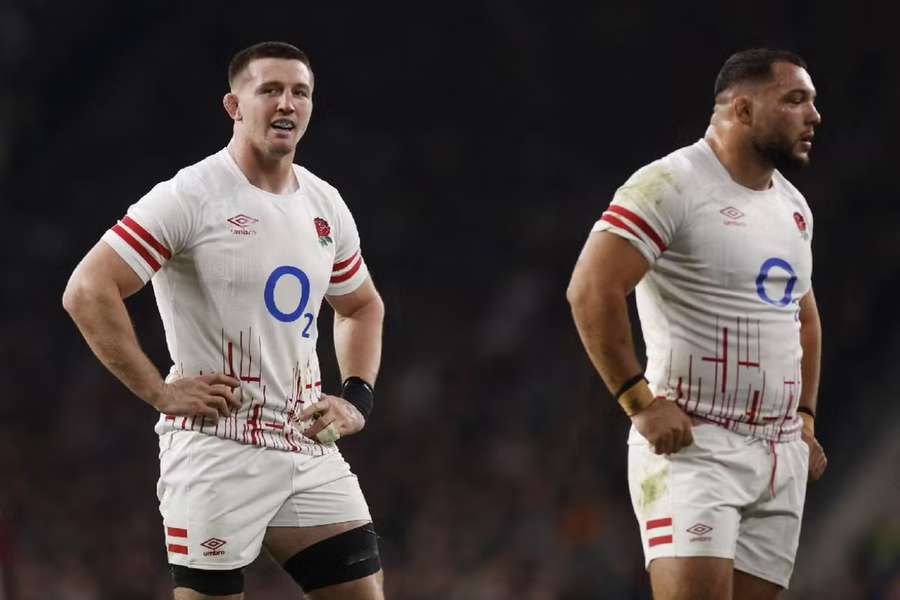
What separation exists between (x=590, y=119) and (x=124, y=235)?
349 inches

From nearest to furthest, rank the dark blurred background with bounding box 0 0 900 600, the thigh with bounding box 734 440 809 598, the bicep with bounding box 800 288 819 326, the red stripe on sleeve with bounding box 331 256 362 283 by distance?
the thigh with bounding box 734 440 809 598, the red stripe on sleeve with bounding box 331 256 362 283, the bicep with bounding box 800 288 819 326, the dark blurred background with bounding box 0 0 900 600

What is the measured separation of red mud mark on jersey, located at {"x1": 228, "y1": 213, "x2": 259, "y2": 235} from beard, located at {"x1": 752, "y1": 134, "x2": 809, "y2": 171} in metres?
1.51

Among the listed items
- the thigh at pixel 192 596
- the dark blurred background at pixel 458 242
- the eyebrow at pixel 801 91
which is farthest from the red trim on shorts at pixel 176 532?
the dark blurred background at pixel 458 242

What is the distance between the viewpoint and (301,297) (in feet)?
13.9

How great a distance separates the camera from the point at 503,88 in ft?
41.7

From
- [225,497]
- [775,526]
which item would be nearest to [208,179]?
[225,497]

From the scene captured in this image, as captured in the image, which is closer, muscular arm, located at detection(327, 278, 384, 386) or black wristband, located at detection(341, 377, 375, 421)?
black wristband, located at detection(341, 377, 375, 421)

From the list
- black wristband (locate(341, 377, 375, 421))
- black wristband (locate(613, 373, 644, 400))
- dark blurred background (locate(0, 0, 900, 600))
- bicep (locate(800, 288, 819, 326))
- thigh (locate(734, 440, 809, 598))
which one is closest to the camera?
black wristband (locate(613, 373, 644, 400))

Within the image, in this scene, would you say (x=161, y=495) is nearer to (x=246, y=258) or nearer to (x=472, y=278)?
(x=246, y=258)

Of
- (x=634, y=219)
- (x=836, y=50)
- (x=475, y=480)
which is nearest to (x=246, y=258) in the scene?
(x=634, y=219)

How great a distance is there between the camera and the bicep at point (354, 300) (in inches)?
184

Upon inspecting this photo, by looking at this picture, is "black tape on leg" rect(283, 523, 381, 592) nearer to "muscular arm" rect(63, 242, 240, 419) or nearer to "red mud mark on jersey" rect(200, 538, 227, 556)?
"red mud mark on jersey" rect(200, 538, 227, 556)

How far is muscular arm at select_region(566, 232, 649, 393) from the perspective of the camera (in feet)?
13.9

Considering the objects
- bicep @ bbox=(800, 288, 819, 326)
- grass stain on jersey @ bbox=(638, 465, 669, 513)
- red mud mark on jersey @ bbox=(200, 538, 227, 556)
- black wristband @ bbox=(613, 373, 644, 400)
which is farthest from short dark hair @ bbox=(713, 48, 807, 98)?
red mud mark on jersey @ bbox=(200, 538, 227, 556)
